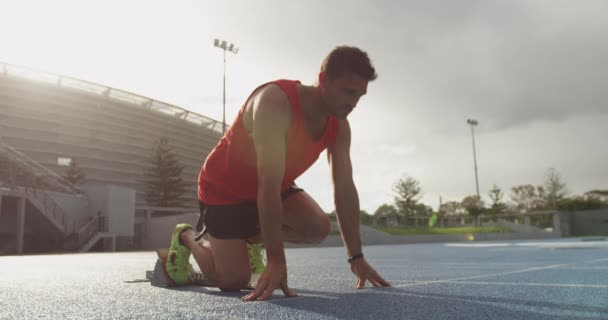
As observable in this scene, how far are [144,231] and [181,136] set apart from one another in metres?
35.1

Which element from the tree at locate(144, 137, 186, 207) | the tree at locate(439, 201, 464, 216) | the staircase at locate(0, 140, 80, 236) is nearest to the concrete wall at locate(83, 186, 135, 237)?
the staircase at locate(0, 140, 80, 236)

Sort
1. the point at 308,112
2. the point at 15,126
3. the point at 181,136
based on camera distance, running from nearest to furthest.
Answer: the point at 308,112
the point at 15,126
the point at 181,136

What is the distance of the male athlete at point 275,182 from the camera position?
234cm

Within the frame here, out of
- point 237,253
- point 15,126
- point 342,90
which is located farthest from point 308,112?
point 15,126

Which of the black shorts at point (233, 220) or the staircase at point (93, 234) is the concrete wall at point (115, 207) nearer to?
the staircase at point (93, 234)

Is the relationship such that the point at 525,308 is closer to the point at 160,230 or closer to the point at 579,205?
the point at 160,230

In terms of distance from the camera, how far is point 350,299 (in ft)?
7.62

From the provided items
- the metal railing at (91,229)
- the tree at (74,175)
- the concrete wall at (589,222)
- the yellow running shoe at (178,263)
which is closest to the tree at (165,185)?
the tree at (74,175)

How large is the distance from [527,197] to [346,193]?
7641cm

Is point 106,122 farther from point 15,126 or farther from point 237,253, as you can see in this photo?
point 237,253

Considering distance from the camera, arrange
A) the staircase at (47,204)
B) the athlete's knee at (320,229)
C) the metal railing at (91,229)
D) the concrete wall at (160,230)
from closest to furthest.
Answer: the athlete's knee at (320,229) → the staircase at (47,204) → the metal railing at (91,229) → the concrete wall at (160,230)

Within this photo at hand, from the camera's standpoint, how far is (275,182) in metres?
2.33

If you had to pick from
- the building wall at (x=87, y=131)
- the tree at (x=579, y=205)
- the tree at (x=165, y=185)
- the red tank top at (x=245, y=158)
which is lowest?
the red tank top at (x=245, y=158)

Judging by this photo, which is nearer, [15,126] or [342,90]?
[342,90]
